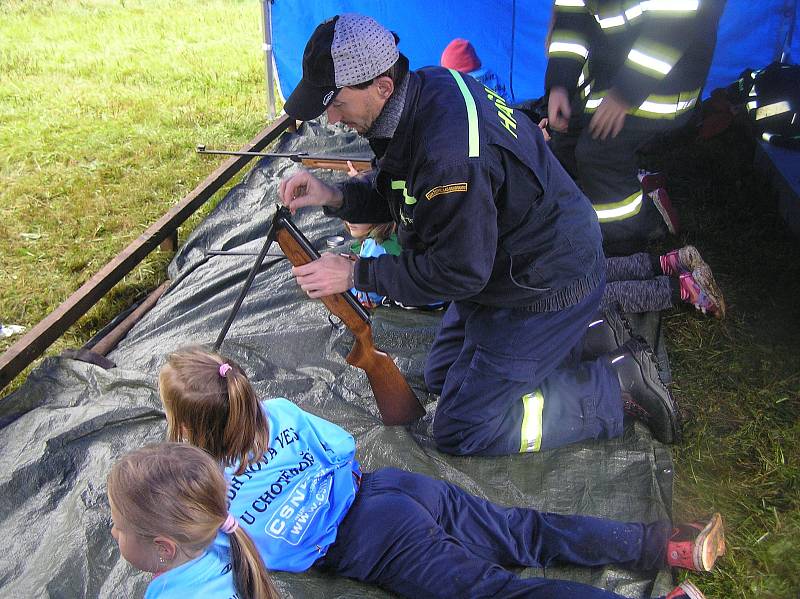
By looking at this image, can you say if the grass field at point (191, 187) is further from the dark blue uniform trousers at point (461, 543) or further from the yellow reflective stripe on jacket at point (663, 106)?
the yellow reflective stripe on jacket at point (663, 106)

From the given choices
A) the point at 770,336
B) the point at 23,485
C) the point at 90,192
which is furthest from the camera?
the point at 90,192

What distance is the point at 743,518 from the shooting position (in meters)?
2.75

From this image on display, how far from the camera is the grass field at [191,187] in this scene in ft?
9.48

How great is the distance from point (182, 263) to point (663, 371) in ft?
9.53

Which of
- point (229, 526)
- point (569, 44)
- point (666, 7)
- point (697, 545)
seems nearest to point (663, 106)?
Result: point (666, 7)

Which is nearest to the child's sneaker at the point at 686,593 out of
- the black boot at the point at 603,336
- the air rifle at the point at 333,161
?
the black boot at the point at 603,336

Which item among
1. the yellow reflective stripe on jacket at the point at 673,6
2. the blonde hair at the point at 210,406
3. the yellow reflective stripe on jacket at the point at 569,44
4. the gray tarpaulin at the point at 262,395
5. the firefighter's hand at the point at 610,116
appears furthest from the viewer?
the yellow reflective stripe on jacket at the point at 569,44

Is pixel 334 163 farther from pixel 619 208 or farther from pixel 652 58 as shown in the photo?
pixel 652 58

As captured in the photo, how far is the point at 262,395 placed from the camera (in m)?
3.29

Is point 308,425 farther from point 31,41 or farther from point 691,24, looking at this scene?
point 31,41

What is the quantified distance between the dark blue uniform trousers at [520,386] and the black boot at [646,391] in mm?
58

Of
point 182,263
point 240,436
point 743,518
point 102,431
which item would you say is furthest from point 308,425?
point 182,263

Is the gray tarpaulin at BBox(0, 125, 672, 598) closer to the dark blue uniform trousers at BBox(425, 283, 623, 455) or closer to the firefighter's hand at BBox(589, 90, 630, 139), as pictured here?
the dark blue uniform trousers at BBox(425, 283, 623, 455)

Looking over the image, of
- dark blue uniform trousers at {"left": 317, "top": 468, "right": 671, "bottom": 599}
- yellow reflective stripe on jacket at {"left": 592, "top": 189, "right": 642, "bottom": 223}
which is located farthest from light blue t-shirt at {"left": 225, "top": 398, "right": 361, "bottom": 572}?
yellow reflective stripe on jacket at {"left": 592, "top": 189, "right": 642, "bottom": 223}
